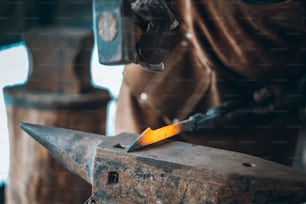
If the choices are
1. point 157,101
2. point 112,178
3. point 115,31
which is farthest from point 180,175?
point 157,101

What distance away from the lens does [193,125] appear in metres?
0.85

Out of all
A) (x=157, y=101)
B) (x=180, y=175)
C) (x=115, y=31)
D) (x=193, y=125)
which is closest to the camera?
(x=180, y=175)

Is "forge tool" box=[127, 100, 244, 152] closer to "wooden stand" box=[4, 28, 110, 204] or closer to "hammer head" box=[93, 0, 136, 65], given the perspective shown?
"hammer head" box=[93, 0, 136, 65]

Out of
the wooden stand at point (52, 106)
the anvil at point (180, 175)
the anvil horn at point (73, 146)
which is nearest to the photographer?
the anvil at point (180, 175)

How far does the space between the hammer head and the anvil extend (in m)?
0.13

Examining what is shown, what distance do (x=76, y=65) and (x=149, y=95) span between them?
25 centimetres

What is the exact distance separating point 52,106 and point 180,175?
2.55ft

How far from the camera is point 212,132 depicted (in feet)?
3.49

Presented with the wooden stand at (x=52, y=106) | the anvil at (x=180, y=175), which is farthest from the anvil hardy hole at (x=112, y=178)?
the wooden stand at (x=52, y=106)

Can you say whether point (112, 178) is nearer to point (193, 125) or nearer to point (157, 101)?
point (193, 125)

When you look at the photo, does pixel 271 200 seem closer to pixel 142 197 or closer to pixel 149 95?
pixel 142 197

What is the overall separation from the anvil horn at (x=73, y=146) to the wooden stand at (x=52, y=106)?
55 centimetres

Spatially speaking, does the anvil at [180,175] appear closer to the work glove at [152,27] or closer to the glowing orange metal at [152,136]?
the glowing orange metal at [152,136]

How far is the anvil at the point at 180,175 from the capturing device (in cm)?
54
